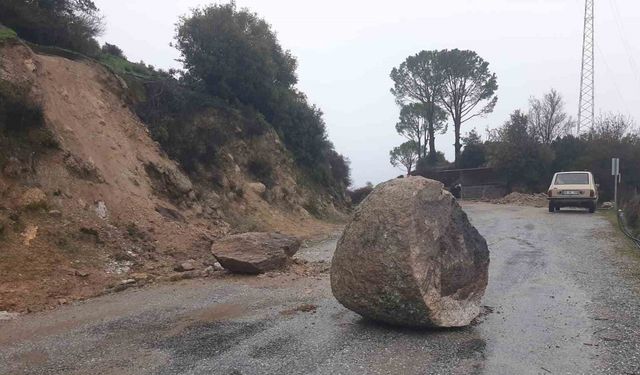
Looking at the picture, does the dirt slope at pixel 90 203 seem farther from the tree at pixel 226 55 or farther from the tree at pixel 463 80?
the tree at pixel 463 80

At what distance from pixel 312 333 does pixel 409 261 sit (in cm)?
152

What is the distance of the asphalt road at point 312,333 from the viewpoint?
5461 mm

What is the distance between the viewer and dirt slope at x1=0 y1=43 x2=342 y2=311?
377 inches

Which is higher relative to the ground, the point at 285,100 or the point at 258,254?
the point at 285,100

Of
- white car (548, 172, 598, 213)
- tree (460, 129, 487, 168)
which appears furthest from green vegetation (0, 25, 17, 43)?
tree (460, 129, 487, 168)

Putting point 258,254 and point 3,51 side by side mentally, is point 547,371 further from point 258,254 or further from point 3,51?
point 3,51

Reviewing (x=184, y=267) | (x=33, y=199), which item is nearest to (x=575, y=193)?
(x=184, y=267)

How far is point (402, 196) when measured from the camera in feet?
21.4

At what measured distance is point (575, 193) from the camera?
2362 cm

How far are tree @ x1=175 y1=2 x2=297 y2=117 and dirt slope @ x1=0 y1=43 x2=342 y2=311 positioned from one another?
4514 mm

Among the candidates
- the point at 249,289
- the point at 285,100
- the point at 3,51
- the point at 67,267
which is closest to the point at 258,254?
the point at 249,289

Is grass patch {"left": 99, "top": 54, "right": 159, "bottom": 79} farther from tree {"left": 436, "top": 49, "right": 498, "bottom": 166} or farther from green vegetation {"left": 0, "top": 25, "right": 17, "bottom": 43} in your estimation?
tree {"left": 436, "top": 49, "right": 498, "bottom": 166}

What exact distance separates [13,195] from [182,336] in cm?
608

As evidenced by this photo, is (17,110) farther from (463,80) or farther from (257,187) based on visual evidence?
(463,80)
